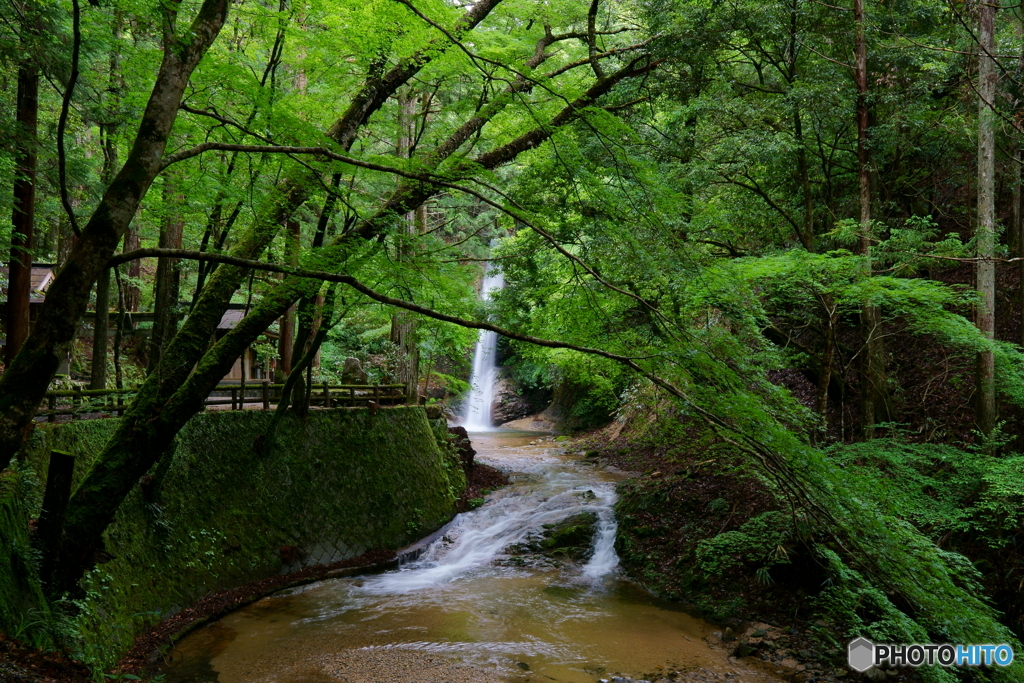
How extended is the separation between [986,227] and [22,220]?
13854 mm

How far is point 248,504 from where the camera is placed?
9828 millimetres

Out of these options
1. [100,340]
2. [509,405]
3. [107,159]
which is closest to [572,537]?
[100,340]

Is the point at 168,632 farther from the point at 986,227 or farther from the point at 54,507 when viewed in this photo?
the point at 986,227

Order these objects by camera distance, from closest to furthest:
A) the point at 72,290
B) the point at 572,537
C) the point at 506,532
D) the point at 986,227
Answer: the point at 72,290
the point at 986,227
the point at 572,537
the point at 506,532

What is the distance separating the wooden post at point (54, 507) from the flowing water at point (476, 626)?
79.7 inches

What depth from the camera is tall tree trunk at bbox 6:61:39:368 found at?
27.6 ft

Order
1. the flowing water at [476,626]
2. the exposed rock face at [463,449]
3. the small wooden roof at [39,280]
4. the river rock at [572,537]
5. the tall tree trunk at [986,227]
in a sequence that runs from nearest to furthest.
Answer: the flowing water at [476,626]
the tall tree trunk at [986,227]
the river rock at [572,537]
the small wooden roof at [39,280]
the exposed rock face at [463,449]

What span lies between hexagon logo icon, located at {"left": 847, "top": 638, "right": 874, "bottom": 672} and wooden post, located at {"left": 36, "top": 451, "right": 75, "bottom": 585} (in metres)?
8.59

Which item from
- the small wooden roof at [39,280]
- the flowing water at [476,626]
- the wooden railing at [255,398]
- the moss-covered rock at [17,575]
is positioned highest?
the small wooden roof at [39,280]

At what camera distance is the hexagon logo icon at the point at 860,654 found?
6.93 metres

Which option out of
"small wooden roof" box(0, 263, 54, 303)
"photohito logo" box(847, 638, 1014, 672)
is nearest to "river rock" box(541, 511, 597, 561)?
"photohito logo" box(847, 638, 1014, 672)

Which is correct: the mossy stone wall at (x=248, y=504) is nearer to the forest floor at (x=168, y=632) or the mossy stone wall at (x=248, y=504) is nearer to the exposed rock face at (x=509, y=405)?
the forest floor at (x=168, y=632)

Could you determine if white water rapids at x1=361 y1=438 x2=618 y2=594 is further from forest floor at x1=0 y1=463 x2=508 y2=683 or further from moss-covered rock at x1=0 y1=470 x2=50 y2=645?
moss-covered rock at x1=0 y1=470 x2=50 y2=645

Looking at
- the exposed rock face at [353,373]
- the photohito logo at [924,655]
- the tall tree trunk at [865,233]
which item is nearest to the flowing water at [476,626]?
the photohito logo at [924,655]
